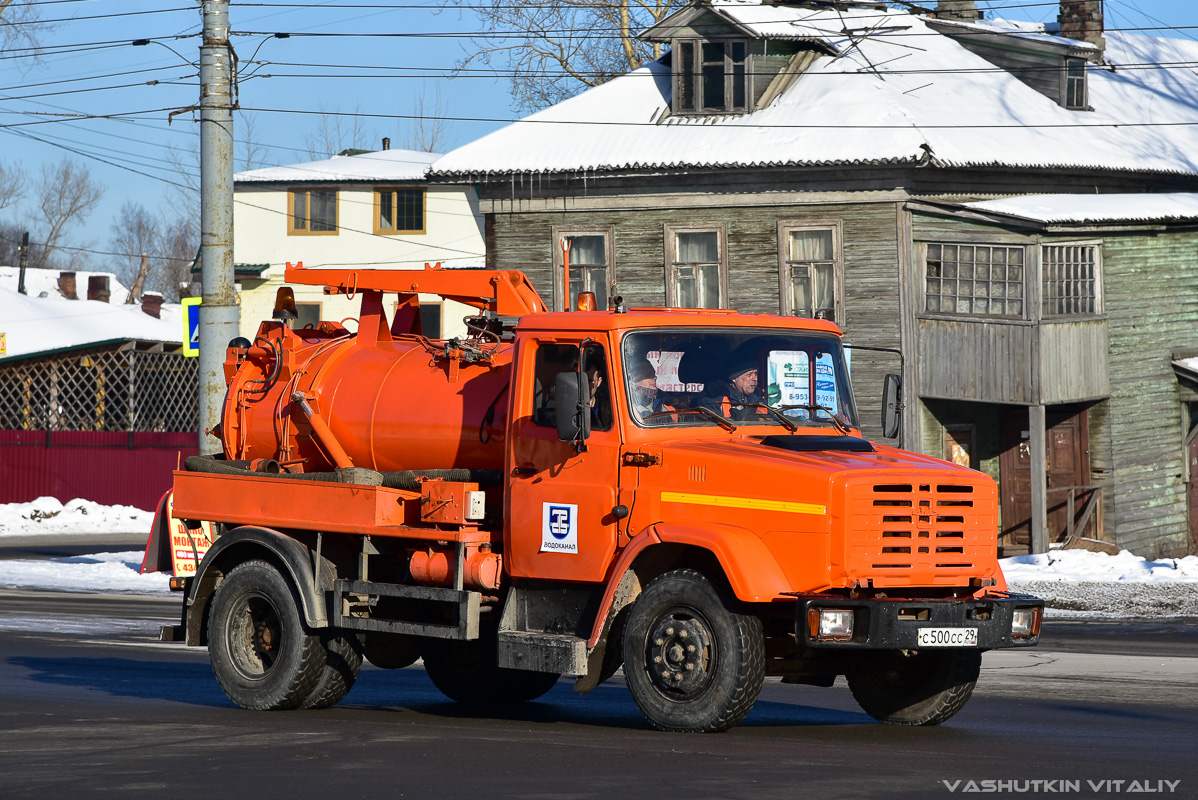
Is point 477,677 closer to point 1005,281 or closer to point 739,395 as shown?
point 739,395

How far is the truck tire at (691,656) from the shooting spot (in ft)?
29.6

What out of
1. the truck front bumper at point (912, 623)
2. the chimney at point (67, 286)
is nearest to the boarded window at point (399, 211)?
the chimney at point (67, 286)

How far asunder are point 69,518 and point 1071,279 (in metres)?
22.1

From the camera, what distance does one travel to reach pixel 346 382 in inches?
476

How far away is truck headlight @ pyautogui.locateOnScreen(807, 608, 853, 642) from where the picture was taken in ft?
28.7

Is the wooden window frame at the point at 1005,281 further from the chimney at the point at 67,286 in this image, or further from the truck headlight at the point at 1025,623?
the chimney at the point at 67,286

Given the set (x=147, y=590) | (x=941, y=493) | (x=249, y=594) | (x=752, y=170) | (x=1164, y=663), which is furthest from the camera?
(x=752, y=170)

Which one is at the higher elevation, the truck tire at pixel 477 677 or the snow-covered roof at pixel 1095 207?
the snow-covered roof at pixel 1095 207

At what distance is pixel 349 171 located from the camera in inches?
1948

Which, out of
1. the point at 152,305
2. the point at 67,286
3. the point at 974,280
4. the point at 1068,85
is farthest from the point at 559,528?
the point at 67,286

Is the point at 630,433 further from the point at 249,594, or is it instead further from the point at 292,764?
the point at 249,594

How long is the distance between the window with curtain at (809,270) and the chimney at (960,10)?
29.7 feet

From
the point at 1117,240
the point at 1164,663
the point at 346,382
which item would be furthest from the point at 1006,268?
the point at 346,382

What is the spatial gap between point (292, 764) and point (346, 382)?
4.03 meters
